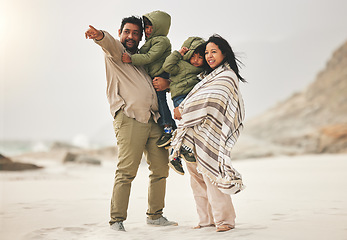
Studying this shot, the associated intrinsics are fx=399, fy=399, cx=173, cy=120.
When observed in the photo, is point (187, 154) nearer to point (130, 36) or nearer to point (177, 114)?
point (177, 114)

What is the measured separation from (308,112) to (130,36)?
15851 millimetres

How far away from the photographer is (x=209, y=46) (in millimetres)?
3064

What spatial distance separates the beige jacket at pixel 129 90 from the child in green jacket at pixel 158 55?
8cm

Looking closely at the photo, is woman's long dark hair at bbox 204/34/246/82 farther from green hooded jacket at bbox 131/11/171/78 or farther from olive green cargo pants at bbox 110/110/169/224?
olive green cargo pants at bbox 110/110/169/224

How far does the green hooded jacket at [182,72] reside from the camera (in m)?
3.09

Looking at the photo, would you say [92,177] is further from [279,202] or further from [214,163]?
[214,163]

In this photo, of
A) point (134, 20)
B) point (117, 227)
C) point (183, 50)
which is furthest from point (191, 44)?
point (117, 227)

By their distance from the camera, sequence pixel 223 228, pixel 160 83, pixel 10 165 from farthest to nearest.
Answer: pixel 10 165, pixel 160 83, pixel 223 228

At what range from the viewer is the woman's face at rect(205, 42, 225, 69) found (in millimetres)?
3054

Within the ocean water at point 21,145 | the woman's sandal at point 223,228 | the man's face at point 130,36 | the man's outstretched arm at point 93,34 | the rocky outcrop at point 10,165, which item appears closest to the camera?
the woman's sandal at point 223,228

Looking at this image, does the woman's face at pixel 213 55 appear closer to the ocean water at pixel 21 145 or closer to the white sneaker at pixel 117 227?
the white sneaker at pixel 117 227

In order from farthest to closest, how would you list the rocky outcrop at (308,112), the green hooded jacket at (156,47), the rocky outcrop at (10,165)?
1. the rocky outcrop at (308,112)
2. the rocky outcrop at (10,165)
3. the green hooded jacket at (156,47)

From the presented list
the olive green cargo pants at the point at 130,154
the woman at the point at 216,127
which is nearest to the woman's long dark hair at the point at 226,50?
the woman at the point at 216,127

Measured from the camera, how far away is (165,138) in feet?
10.9
